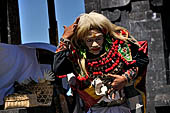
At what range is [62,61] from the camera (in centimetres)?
331

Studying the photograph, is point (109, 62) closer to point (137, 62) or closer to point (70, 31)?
point (137, 62)

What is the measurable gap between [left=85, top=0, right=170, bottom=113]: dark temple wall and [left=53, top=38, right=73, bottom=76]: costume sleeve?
3.26 meters

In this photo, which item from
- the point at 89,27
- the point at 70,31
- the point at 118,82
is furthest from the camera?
the point at 70,31

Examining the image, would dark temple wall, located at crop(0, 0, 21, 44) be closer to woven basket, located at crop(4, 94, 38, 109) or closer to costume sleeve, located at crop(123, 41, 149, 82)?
woven basket, located at crop(4, 94, 38, 109)

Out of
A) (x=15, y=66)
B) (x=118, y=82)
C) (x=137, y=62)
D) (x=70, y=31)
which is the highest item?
(x=70, y=31)

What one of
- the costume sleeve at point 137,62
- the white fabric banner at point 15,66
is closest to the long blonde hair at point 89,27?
the costume sleeve at point 137,62

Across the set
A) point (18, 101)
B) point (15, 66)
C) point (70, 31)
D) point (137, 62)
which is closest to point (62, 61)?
point (70, 31)

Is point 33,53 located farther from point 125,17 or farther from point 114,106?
point 114,106

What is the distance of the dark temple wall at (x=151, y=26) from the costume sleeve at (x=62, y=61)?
3.26 m

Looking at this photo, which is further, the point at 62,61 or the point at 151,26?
the point at 151,26

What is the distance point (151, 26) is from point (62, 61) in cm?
365

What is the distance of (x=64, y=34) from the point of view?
337cm

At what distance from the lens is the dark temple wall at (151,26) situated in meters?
6.45

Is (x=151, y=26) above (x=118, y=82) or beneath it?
above
